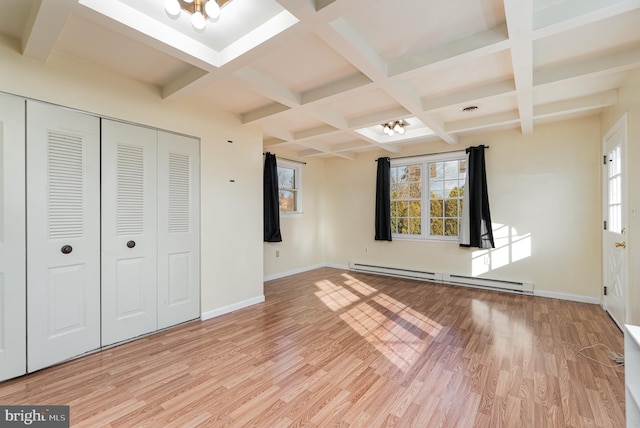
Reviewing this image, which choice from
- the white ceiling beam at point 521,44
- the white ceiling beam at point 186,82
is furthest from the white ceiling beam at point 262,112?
the white ceiling beam at point 521,44

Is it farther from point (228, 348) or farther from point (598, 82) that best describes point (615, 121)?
point (228, 348)

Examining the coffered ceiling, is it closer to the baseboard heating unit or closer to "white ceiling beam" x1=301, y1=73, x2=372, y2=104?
"white ceiling beam" x1=301, y1=73, x2=372, y2=104

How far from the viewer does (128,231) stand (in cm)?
279

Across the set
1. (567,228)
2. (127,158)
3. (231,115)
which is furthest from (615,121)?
(127,158)

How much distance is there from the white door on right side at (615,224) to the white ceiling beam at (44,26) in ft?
15.3

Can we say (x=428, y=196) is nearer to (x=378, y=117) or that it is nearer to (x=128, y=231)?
(x=378, y=117)

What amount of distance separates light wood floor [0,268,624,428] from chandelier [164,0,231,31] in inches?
95.5

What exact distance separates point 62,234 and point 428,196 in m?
5.13

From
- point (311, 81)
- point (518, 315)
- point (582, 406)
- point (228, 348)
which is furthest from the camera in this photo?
point (518, 315)

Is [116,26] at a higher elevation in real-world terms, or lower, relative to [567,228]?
higher

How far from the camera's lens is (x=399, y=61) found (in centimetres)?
244

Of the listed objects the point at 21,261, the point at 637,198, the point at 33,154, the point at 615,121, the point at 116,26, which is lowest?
the point at 21,261

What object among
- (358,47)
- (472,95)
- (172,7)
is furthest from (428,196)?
(172,7)

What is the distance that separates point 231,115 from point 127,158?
4.52 feet
